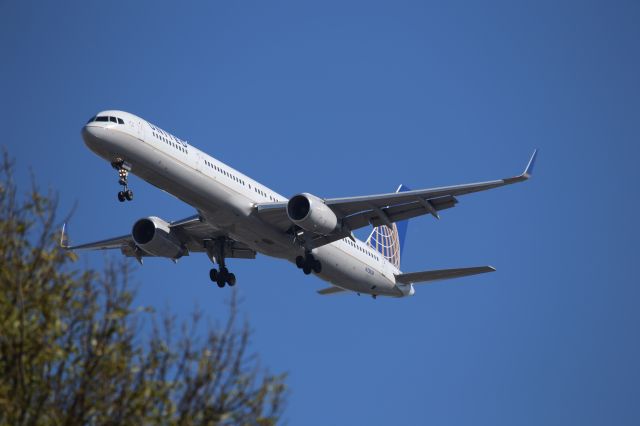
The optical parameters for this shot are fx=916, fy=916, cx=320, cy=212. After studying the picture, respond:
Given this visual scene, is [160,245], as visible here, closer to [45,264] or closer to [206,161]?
[206,161]

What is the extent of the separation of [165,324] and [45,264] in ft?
8.91

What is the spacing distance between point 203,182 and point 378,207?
306 inches

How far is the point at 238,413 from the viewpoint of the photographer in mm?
14250

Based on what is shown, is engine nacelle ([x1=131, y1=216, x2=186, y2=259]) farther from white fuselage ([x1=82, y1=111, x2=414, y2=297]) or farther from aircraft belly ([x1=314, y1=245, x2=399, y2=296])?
aircraft belly ([x1=314, y1=245, x2=399, y2=296])

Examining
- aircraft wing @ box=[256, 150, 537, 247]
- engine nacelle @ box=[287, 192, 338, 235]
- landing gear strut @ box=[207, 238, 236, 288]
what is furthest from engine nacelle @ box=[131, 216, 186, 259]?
engine nacelle @ box=[287, 192, 338, 235]

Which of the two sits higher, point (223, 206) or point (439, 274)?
point (439, 274)

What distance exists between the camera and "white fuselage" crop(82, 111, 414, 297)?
3559 centimetres

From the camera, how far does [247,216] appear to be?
127ft

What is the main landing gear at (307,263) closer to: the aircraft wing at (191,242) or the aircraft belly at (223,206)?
the aircraft belly at (223,206)

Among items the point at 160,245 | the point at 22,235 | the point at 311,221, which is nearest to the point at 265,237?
the point at 311,221

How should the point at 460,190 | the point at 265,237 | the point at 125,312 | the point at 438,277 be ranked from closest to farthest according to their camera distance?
the point at 125,312, the point at 460,190, the point at 265,237, the point at 438,277

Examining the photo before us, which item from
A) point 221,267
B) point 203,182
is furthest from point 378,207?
point 221,267

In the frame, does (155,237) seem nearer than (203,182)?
No

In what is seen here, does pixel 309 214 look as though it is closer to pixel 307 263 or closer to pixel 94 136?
pixel 307 263
